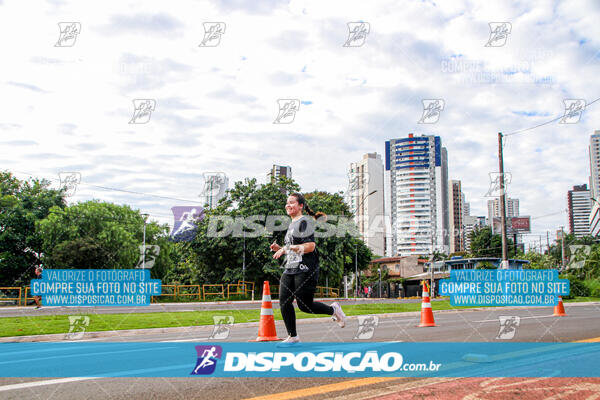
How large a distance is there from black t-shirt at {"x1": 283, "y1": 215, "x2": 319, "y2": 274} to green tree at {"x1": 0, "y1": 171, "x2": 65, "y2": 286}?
136 ft

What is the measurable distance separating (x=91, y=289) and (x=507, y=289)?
840 inches

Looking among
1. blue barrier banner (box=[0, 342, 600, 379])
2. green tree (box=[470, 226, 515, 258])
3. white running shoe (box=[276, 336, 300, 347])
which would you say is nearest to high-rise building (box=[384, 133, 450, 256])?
green tree (box=[470, 226, 515, 258])

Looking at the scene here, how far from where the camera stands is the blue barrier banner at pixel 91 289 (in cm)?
2523

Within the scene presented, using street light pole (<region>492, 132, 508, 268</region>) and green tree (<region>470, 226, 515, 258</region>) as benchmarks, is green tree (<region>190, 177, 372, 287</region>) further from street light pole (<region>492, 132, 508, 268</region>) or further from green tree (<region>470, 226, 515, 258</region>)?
green tree (<region>470, 226, 515, 258</region>)

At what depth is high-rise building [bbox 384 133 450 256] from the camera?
168500 mm

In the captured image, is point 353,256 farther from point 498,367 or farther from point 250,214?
point 498,367

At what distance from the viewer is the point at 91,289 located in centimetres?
2634

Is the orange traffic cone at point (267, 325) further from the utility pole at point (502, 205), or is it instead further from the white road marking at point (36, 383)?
the utility pole at point (502, 205)

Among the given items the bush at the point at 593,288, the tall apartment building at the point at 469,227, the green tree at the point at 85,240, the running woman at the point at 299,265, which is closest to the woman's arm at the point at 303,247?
the running woman at the point at 299,265

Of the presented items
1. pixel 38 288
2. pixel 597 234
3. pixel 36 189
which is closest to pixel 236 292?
pixel 38 288

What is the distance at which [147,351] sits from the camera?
5883 millimetres

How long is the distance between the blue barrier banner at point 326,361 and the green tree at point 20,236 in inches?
1598

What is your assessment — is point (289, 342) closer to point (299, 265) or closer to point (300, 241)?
point (299, 265)

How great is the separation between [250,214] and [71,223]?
15.2 metres
